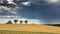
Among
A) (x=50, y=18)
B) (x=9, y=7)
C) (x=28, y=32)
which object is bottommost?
(x=28, y=32)

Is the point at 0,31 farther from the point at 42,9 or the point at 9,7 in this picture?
the point at 42,9

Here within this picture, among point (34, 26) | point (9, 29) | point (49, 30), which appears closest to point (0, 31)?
point (9, 29)

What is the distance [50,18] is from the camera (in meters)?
2.54

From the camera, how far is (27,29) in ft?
7.84

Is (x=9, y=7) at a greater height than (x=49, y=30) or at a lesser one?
greater

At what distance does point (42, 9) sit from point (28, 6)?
0.22 m

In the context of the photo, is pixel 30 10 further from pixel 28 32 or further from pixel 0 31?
pixel 0 31

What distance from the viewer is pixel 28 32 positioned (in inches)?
91.4

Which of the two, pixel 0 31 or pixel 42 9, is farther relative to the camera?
pixel 42 9

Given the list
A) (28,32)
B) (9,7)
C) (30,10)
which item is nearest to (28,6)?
(30,10)

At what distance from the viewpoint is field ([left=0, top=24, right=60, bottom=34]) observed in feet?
7.58

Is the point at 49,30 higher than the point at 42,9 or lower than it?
lower

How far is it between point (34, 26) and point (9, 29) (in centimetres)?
38

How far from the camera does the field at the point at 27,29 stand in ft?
7.58
